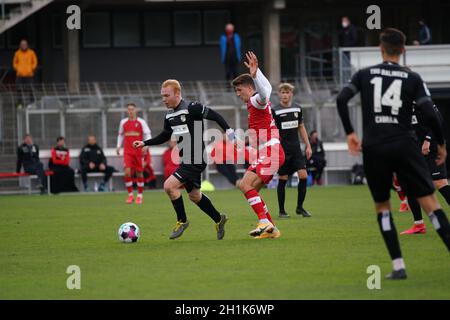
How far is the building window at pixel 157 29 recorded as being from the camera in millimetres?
39719

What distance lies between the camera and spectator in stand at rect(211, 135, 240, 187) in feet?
101


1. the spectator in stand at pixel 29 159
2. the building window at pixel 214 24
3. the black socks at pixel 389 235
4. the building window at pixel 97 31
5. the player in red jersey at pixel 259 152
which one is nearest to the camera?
the black socks at pixel 389 235

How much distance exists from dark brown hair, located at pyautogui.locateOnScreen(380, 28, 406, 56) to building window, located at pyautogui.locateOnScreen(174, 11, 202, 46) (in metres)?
30.7

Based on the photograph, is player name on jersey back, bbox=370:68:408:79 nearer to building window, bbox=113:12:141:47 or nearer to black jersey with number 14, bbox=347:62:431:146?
black jersey with number 14, bbox=347:62:431:146

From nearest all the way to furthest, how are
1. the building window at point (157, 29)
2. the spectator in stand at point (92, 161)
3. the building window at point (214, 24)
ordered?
the spectator in stand at point (92, 161)
the building window at point (157, 29)
the building window at point (214, 24)

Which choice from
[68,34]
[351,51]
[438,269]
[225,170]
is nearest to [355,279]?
[438,269]

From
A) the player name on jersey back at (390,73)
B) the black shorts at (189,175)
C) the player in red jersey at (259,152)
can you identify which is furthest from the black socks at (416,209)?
the player name on jersey back at (390,73)

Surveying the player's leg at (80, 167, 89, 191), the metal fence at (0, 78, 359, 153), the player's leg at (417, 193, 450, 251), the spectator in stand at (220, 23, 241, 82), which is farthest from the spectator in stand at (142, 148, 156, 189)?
the player's leg at (417, 193, 450, 251)

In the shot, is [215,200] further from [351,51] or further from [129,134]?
[351,51]

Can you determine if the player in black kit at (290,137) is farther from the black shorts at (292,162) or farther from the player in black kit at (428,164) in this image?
the player in black kit at (428,164)

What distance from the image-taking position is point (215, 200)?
2456 centimetres

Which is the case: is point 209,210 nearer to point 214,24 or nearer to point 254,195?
point 254,195

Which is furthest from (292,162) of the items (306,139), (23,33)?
(23,33)
